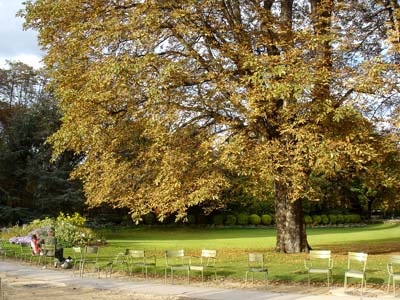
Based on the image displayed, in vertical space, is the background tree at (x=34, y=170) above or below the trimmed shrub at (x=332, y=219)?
above

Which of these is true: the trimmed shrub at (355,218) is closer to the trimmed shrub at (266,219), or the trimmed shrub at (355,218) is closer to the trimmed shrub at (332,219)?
the trimmed shrub at (332,219)

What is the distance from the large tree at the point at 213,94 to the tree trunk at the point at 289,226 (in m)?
0.04

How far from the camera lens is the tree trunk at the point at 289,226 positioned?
19719 mm

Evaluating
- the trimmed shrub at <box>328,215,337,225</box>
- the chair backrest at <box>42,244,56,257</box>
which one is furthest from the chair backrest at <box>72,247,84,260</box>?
the trimmed shrub at <box>328,215,337,225</box>

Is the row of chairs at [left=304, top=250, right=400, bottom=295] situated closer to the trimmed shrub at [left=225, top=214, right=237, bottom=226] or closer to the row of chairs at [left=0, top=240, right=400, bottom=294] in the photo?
the row of chairs at [left=0, top=240, right=400, bottom=294]

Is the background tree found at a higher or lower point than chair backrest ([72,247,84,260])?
higher

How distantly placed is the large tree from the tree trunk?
4 centimetres

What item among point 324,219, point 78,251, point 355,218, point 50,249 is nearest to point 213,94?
point 78,251

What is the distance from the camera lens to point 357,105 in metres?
16.1

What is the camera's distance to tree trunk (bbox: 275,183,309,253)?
19.7 m

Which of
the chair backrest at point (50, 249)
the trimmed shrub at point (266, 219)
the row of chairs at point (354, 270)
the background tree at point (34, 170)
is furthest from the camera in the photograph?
the trimmed shrub at point (266, 219)

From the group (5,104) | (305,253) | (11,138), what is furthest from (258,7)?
(5,104)

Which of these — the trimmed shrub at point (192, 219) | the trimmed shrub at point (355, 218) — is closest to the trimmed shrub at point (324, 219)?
the trimmed shrub at point (355, 218)

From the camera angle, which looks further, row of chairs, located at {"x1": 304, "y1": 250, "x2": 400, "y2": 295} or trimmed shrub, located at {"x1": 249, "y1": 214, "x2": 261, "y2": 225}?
trimmed shrub, located at {"x1": 249, "y1": 214, "x2": 261, "y2": 225}
